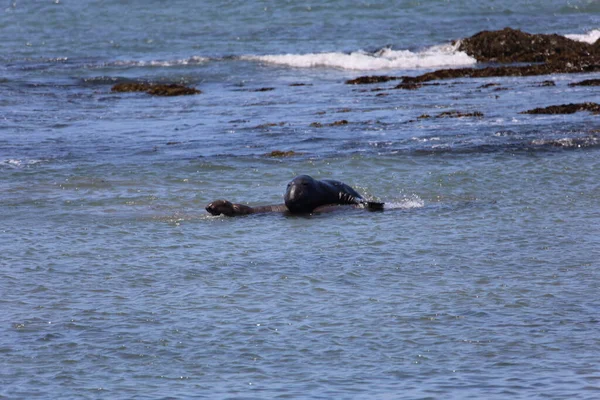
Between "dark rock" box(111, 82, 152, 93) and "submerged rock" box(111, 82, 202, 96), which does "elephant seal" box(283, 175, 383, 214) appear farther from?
"dark rock" box(111, 82, 152, 93)

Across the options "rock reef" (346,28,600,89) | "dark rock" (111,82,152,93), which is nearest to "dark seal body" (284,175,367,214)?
"rock reef" (346,28,600,89)

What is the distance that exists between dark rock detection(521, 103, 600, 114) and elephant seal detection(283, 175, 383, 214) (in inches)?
283

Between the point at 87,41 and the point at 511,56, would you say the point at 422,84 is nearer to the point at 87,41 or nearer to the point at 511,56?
the point at 511,56

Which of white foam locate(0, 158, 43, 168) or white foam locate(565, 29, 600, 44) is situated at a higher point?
white foam locate(565, 29, 600, 44)

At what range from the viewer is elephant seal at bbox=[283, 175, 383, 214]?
38.6 ft

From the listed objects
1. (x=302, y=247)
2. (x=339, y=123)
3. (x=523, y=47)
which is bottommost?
(x=302, y=247)

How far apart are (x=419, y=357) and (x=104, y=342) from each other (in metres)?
2.06

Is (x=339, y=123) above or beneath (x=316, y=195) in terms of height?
above

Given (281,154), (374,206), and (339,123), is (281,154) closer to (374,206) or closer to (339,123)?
(339,123)

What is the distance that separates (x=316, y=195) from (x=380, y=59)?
64.9 ft

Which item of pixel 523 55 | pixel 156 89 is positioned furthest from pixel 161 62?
pixel 523 55

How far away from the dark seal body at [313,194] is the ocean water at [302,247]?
216 mm

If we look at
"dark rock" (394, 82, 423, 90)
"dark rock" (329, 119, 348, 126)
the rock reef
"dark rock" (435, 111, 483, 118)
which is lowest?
"dark rock" (329, 119, 348, 126)

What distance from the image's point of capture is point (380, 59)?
3127 centimetres
